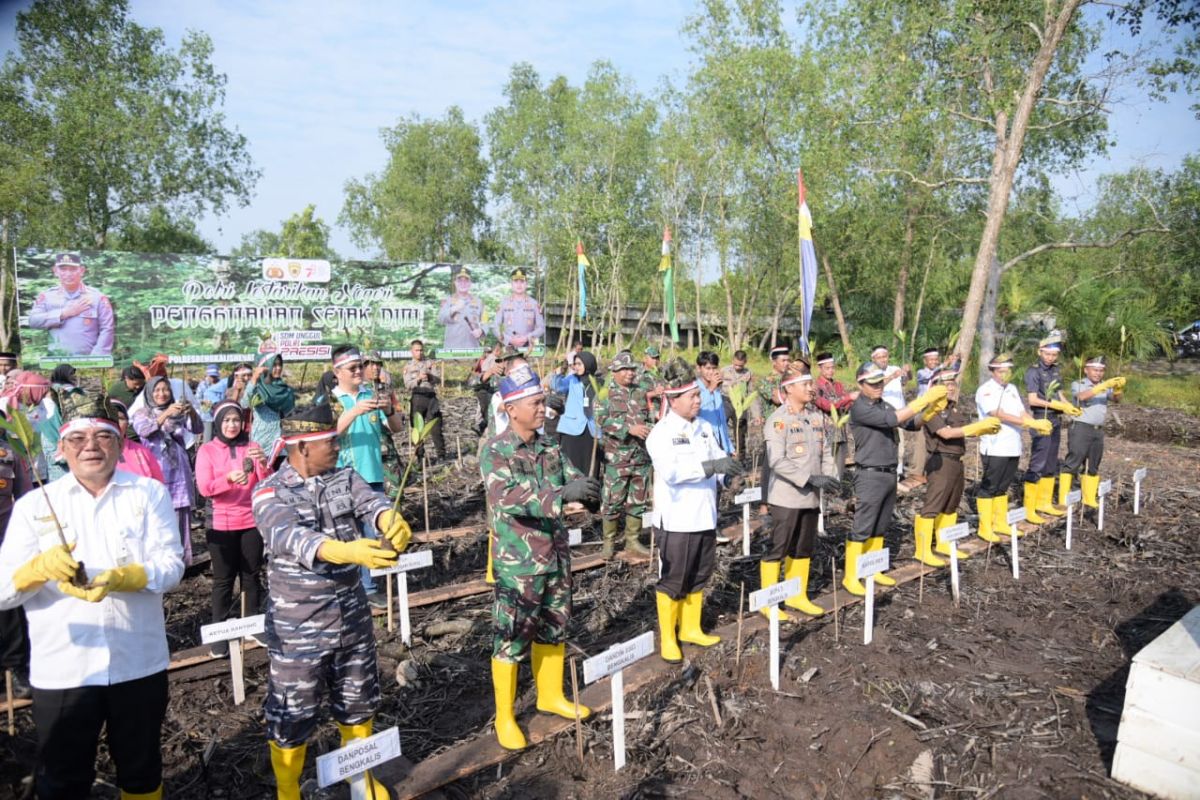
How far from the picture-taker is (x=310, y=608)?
10.2 ft

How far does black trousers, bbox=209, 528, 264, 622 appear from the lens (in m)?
4.80

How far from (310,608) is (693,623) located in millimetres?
2912

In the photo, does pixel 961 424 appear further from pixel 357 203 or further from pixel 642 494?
pixel 357 203

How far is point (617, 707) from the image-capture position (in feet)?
12.1

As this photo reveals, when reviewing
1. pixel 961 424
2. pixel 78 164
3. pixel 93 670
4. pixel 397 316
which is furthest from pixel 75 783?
pixel 78 164

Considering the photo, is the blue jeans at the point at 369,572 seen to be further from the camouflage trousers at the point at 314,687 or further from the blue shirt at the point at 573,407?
the blue shirt at the point at 573,407

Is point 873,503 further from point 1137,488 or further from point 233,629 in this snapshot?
point 1137,488

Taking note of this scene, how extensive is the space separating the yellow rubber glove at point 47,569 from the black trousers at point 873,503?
5.44 meters

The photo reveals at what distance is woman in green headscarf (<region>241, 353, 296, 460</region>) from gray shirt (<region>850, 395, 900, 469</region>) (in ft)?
16.8

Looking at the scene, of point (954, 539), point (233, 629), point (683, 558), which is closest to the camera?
point (233, 629)

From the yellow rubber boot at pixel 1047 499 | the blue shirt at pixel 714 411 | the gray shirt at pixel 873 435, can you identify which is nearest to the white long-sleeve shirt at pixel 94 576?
the gray shirt at pixel 873 435

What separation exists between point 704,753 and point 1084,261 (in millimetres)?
31245

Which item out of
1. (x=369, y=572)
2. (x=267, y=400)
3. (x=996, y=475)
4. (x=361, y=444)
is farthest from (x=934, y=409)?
(x=267, y=400)

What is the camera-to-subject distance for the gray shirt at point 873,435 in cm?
598
